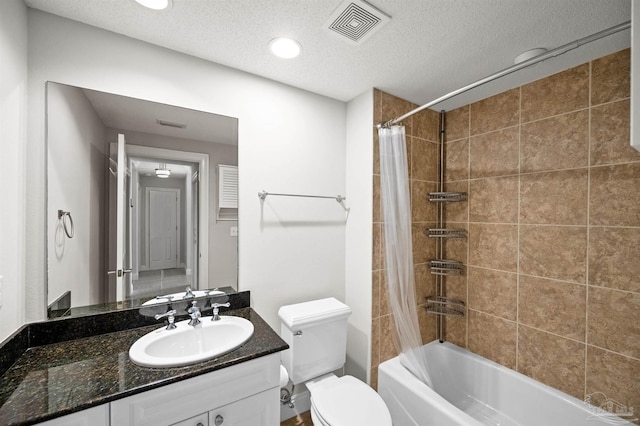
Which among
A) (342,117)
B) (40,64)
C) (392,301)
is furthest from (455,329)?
(40,64)

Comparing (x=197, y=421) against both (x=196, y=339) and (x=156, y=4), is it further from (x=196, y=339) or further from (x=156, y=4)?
(x=156, y=4)

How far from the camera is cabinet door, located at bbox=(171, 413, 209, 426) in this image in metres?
1.01

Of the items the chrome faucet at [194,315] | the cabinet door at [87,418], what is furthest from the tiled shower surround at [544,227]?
the cabinet door at [87,418]

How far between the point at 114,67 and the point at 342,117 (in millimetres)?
1465

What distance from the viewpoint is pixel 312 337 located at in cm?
168

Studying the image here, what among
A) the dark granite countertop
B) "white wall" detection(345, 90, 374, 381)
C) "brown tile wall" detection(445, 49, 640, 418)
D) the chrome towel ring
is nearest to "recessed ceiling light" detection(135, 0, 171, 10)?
the chrome towel ring

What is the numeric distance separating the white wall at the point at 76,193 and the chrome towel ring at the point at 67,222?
0.04 ft

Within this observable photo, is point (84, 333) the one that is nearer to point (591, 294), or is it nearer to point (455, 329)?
point (455, 329)

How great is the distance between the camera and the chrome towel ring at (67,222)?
126cm

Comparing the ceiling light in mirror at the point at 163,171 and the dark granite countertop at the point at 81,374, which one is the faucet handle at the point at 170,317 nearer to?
the dark granite countertop at the point at 81,374

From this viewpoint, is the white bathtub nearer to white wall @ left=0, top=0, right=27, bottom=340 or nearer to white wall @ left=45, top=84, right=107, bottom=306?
white wall @ left=45, top=84, right=107, bottom=306

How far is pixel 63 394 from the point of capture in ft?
2.87

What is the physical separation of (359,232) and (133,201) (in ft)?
4.76

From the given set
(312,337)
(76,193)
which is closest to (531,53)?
(312,337)
